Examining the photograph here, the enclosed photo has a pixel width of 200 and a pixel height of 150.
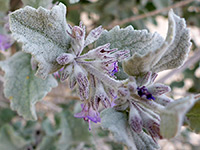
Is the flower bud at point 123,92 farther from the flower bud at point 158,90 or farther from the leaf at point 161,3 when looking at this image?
the leaf at point 161,3

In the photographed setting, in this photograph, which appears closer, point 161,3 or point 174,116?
point 174,116

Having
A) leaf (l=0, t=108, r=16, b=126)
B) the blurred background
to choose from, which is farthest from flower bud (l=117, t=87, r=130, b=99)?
leaf (l=0, t=108, r=16, b=126)

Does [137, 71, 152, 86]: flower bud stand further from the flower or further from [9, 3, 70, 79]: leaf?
[9, 3, 70, 79]: leaf

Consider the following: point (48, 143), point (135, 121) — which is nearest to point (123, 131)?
point (135, 121)

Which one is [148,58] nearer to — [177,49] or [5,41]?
[177,49]

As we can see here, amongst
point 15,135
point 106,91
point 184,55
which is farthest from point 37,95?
point 15,135

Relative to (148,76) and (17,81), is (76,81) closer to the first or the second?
(148,76)
